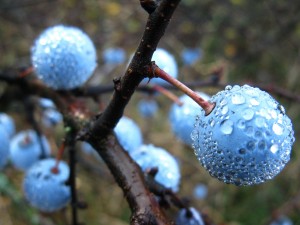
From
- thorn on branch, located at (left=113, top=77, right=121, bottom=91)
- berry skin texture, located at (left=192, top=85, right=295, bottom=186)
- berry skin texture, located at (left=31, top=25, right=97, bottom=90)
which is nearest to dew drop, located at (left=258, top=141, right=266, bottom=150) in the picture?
berry skin texture, located at (left=192, top=85, right=295, bottom=186)

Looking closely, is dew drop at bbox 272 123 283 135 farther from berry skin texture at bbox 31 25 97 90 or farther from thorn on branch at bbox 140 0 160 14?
berry skin texture at bbox 31 25 97 90

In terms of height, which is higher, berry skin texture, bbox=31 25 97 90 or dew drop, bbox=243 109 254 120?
dew drop, bbox=243 109 254 120

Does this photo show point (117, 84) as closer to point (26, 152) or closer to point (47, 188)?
point (47, 188)

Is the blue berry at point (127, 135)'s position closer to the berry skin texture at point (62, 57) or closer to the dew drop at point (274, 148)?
the berry skin texture at point (62, 57)

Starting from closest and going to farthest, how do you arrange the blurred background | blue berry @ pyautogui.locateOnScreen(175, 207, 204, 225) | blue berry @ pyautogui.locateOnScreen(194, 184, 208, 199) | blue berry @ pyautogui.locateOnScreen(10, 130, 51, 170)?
blue berry @ pyautogui.locateOnScreen(175, 207, 204, 225) < blue berry @ pyautogui.locateOnScreen(10, 130, 51, 170) < the blurred background < blue berry @ pyautogui.locateOnScreen(194, 184, 208, 199)

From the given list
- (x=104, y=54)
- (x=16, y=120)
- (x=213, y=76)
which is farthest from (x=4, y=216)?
(x=213, y=76)

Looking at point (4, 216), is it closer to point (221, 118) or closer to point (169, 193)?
point (169, 193)
